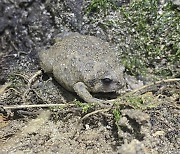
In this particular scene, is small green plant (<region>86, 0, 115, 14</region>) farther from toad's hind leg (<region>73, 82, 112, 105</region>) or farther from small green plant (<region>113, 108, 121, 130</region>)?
small green plant (<region>113, 108, 121, 130</region>)

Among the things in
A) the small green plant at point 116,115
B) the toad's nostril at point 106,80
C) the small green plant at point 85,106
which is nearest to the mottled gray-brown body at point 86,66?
the toad's nostril at point 106,80

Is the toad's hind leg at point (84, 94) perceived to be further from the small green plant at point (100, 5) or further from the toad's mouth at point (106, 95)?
the small green plant at point (100, 5)

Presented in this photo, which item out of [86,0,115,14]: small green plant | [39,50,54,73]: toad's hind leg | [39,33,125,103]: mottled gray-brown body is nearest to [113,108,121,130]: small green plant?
[39,33,125,103]: mottled gray-brown body

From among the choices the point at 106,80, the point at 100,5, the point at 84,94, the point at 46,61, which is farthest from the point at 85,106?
the point at 100,5

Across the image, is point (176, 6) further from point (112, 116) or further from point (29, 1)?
point (29, 1)

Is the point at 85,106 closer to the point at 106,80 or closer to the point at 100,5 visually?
the point at 106,80

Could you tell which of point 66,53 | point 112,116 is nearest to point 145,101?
point 112,116
